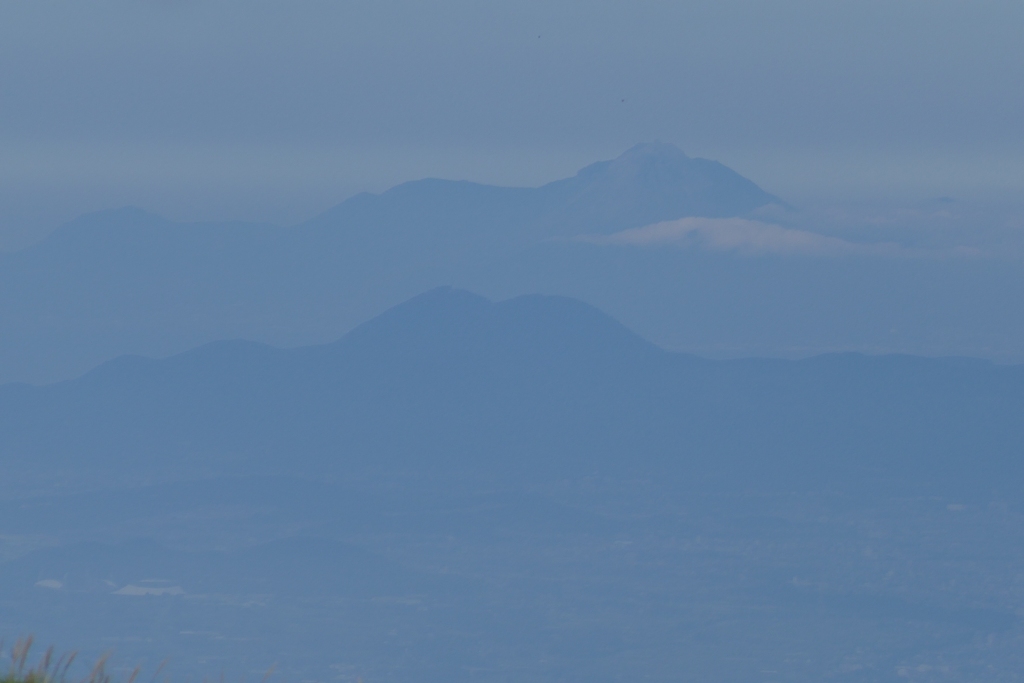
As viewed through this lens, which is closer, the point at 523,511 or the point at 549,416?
the point at 523,511

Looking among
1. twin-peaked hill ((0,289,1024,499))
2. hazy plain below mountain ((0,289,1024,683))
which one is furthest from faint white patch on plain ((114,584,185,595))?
twin-peaked hill ((0,289,1024,499))

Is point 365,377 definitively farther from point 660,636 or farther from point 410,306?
point 660,636

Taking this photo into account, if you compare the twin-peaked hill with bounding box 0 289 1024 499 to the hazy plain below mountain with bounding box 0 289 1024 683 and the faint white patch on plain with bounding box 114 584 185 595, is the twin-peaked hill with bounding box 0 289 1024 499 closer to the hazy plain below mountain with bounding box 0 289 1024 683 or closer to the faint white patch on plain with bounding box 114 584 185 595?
the hazy plain below mountain with bounding box 0 289 1024 683

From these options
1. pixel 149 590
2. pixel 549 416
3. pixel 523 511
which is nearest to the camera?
pixel 149 590

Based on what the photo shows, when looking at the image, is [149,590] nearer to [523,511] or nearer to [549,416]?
[523,511]

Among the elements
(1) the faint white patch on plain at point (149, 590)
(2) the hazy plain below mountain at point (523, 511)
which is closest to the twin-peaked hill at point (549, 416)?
(2) the hazy plain below mountain at point (523, 511)

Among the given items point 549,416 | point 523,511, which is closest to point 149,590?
point 523,511

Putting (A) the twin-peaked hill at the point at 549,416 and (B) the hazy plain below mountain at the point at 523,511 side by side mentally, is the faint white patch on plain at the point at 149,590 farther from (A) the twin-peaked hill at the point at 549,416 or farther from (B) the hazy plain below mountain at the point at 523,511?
(A) the twin-peaked hill at the point at 549,416
